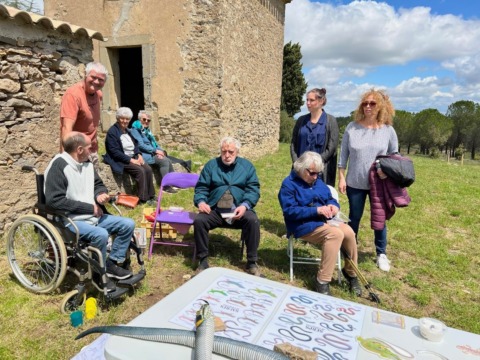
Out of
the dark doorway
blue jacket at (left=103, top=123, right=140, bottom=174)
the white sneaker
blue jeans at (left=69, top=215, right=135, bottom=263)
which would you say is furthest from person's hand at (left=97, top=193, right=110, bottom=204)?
the dark doorway

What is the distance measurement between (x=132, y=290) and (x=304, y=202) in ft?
6.08

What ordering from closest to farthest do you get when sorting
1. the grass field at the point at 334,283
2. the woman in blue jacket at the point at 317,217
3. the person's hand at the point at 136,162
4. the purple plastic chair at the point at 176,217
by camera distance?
the grass field at the point at 334,283 → the woman in blue jacket at the point at 317,217 → the purple plastic chair at the point at 176,217 → the person's hand at the point at 136,162

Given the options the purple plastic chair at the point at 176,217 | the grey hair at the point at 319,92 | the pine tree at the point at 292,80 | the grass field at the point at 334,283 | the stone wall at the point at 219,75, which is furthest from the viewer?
the pine tree at the point at 292,80

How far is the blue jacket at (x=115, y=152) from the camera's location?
5.57 m

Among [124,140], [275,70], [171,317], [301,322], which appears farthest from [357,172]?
[275,70]

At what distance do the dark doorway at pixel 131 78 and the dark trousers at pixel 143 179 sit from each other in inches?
203

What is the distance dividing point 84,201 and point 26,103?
1.87 metres

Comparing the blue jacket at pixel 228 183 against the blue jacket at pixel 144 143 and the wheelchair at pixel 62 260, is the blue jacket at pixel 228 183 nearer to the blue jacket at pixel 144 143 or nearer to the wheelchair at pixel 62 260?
the wheelchair at pixel 62 260

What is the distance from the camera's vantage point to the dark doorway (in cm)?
1042

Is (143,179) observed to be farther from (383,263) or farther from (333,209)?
(383,263)

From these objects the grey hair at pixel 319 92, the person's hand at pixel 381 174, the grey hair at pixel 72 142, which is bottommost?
the person's hand at pixel 381 174

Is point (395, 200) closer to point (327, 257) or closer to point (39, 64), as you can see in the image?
point (327, 257)

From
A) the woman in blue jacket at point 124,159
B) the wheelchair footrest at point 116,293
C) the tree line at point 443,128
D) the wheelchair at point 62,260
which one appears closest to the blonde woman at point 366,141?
the wheelchair at point 62,260

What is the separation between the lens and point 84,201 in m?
3.00
